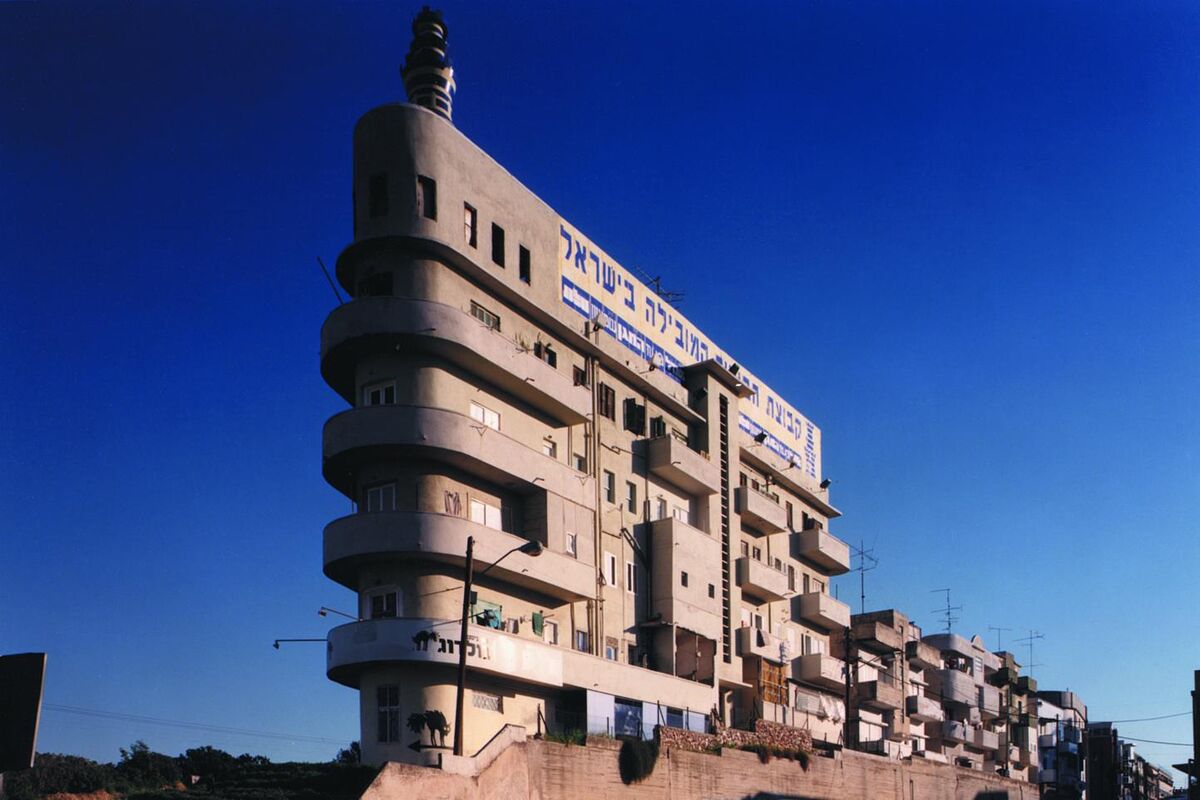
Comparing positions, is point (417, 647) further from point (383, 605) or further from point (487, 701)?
point (487, 701)

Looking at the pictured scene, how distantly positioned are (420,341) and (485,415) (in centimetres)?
471

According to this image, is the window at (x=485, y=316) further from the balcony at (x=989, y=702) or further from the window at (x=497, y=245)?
the balcony at (x=989, y=702)

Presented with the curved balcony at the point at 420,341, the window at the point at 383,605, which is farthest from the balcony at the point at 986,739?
the window at the point at 383,605

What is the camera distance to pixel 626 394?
57875 millimetres

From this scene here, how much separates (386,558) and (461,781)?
9.62 meters

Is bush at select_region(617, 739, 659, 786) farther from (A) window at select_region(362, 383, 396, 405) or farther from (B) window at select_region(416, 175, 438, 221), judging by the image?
(B) window at select_region(416, 175, 438, 221)

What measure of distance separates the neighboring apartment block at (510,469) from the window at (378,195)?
0.27ft

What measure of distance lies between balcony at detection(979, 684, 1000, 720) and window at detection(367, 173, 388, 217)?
8285 cm

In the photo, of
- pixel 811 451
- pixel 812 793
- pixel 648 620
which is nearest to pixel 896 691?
pixel 811 451

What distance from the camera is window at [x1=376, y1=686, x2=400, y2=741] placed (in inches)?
1670

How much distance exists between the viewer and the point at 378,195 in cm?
4631

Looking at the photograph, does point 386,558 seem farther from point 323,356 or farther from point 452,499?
point 323,356

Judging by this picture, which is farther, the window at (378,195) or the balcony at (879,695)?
the balcony at (879,695)

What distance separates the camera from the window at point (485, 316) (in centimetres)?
4822
